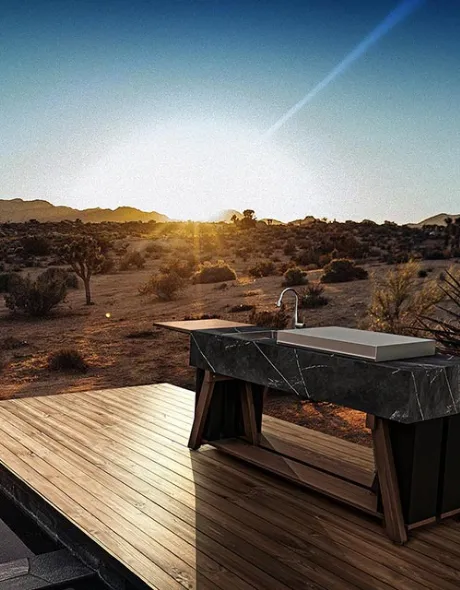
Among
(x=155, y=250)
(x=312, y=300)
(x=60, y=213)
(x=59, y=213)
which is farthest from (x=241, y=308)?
(x=60, y=213)

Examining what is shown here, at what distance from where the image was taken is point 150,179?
49.4 feet

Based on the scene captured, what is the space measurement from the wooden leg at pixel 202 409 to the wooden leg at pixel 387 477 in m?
1.20

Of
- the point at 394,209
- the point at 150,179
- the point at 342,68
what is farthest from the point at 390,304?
the point at 394,209

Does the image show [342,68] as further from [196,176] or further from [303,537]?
[303,537]

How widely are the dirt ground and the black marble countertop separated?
2.02 m

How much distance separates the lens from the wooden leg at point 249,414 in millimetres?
3770

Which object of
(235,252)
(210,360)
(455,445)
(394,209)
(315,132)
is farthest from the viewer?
(235,252)

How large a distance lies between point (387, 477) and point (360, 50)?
9974 mm

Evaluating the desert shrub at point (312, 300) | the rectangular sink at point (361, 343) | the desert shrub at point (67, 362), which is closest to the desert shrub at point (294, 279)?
the desert shrub at point (312, 300)

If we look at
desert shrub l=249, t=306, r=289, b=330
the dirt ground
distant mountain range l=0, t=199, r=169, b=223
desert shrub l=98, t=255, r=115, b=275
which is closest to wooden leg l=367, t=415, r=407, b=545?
the dirt ground

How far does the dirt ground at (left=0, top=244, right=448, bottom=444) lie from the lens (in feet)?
20.9

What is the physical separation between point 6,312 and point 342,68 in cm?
742

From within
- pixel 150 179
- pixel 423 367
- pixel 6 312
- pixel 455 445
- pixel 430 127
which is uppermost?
pixel 430 127

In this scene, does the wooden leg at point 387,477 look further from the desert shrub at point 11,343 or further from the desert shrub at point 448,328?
the desert shrub at point 11,343
